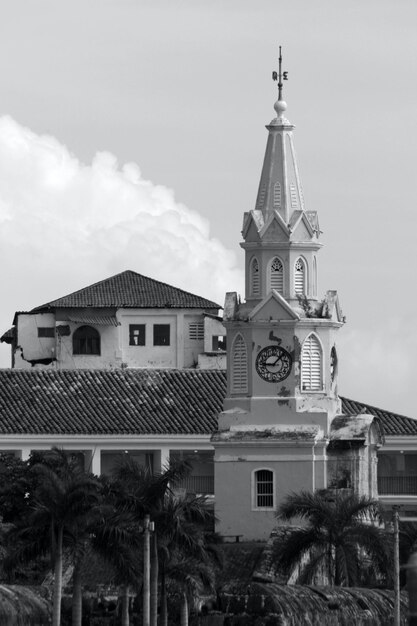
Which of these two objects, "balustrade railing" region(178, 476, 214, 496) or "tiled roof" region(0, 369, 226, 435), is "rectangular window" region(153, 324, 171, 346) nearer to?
"tiled roof" region(0, 369, 226, 435)

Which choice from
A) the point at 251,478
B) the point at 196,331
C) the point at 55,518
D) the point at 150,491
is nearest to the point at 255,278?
the point at 251,478

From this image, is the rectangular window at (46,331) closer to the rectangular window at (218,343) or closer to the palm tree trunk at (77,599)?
the rectangular window at (218,343)

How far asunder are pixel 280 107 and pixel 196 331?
112 feet

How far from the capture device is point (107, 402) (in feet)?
315

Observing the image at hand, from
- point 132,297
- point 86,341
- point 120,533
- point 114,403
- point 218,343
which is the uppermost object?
point 132,297

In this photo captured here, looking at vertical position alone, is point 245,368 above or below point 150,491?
above

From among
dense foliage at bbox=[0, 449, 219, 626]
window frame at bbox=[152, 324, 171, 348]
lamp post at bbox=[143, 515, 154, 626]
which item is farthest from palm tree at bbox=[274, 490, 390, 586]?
window frame at bbox=[152, 324, 171, 348]

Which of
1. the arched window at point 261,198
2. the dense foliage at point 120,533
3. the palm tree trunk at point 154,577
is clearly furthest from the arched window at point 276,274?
the palm tree trunk at point 154,577

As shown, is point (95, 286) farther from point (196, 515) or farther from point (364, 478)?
point (196, 515)

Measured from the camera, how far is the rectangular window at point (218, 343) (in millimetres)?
116688

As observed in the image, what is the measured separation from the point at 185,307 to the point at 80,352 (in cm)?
593

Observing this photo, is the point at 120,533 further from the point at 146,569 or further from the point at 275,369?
the point at 275,369

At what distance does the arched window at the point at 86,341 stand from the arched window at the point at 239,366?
113ft

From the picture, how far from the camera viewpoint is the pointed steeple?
8200 cm
